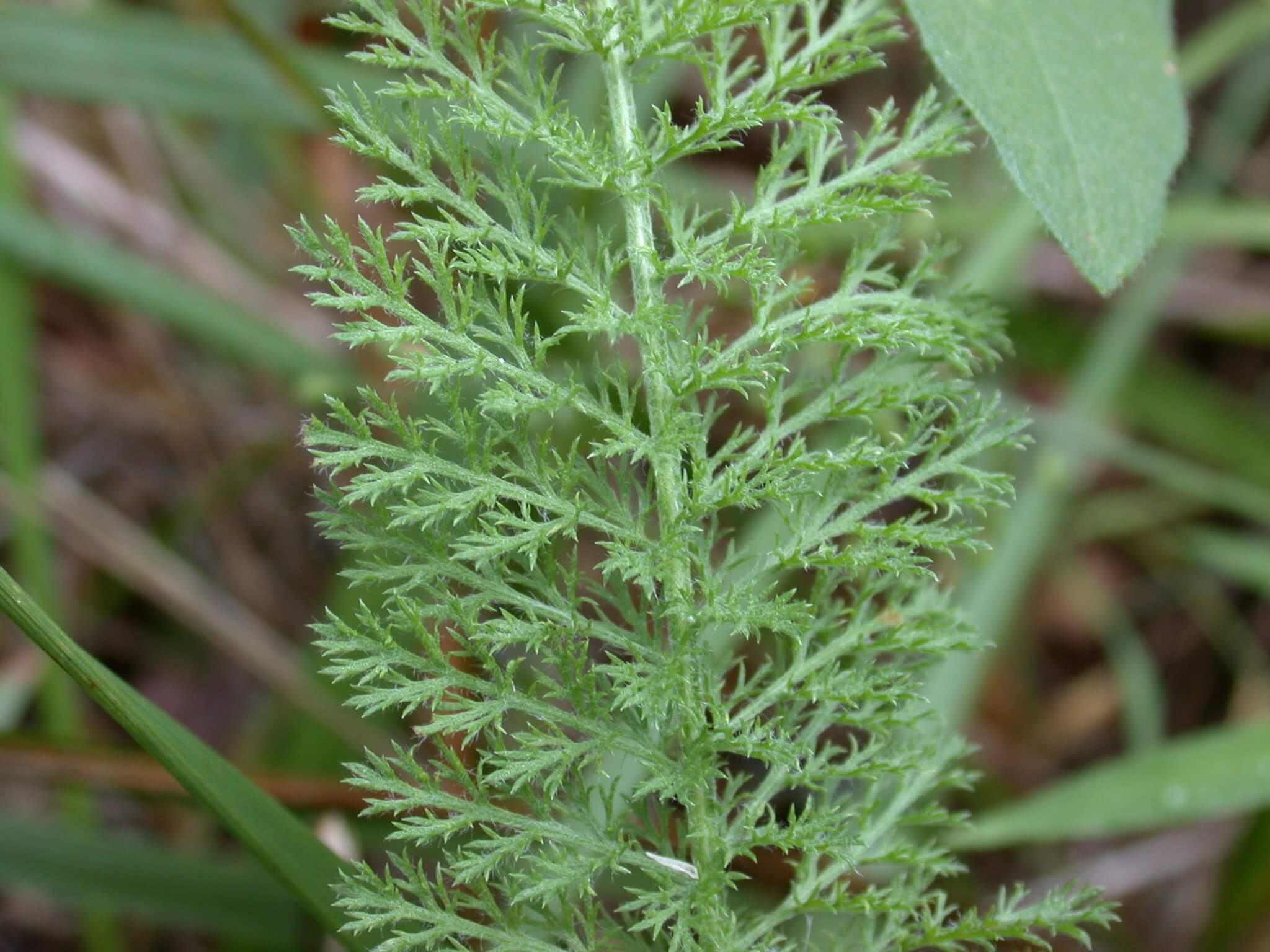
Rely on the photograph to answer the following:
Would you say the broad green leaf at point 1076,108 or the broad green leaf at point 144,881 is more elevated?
the broad green leaf at point 1076,108

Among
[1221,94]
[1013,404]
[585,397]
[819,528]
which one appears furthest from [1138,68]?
[1221,94]

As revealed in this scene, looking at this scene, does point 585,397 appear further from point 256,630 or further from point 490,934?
point 256,630

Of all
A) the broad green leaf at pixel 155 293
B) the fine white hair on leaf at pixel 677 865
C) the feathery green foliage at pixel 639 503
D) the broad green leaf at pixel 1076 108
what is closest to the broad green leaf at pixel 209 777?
the feathery green foliage at pixel 639 503

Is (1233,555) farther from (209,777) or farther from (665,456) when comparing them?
(209,777)

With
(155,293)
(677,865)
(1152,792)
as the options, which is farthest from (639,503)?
(155,293)

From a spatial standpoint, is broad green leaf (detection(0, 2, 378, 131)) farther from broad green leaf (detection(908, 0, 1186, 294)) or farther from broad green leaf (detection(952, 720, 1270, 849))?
broad green leaf (detection(952, 720, 1270, 849))

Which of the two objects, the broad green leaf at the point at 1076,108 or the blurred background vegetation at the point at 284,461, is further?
the blurred background vegetation at the point at 284,461

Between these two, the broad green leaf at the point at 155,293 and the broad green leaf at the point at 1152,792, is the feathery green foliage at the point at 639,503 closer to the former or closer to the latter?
the broad green leaf at the point at 1152,792
